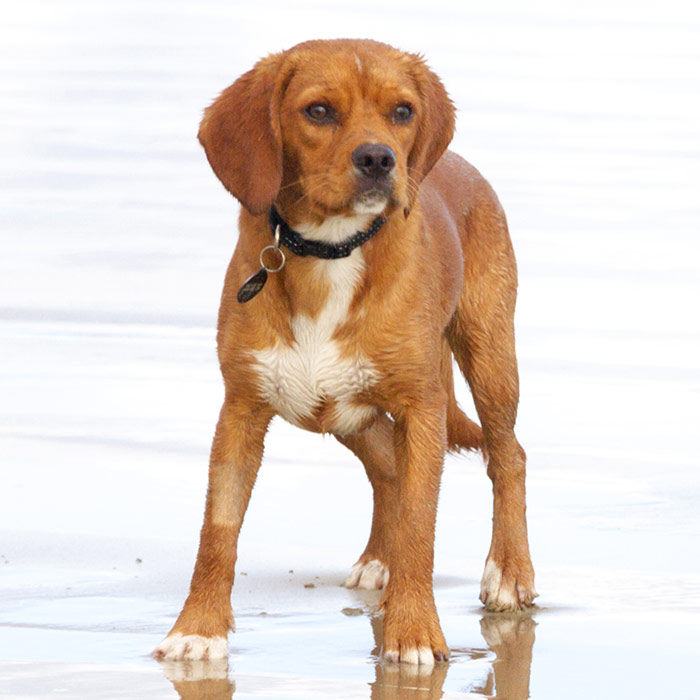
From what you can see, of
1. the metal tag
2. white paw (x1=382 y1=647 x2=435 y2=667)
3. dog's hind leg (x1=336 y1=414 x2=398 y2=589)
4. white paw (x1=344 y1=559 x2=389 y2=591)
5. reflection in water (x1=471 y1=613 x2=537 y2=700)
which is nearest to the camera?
reflection in water (x1=471 y1=613 x2=537 y2=700)

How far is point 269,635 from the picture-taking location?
555cm

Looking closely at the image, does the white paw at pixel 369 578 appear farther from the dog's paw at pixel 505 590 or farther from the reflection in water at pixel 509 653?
the reflection in water at pixel 509 653

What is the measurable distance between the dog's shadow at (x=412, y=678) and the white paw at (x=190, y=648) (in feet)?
0.11

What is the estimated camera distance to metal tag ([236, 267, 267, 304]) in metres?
5.40

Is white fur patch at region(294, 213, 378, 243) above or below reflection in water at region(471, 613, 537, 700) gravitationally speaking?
above

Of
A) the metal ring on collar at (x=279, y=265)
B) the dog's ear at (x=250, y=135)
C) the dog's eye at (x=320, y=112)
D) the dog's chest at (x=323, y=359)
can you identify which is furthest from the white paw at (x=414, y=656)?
the dog's eye at (x=320, y=112)

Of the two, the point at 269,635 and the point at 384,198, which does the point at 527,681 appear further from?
the point at 384,198

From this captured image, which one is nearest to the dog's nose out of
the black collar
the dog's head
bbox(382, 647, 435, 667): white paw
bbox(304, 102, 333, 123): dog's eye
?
the dog's head

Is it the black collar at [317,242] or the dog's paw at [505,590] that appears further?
the dog's paw at [505,590]

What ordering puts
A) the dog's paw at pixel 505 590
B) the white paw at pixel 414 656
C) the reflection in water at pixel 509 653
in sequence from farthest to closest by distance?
the dog's paw at pixel 505 590, the white paw at pixel 414 656, the reflection in water at pixel 509 653

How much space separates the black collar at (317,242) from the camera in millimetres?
5477

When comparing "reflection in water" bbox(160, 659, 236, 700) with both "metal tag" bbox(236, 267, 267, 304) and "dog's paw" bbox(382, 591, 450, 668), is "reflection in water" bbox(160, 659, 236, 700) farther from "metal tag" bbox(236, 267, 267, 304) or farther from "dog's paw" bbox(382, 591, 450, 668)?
"metal tag" bbox(236, 267, 267, 304)

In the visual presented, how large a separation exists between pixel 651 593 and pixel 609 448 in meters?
2.20

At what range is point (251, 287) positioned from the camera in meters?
5.41
